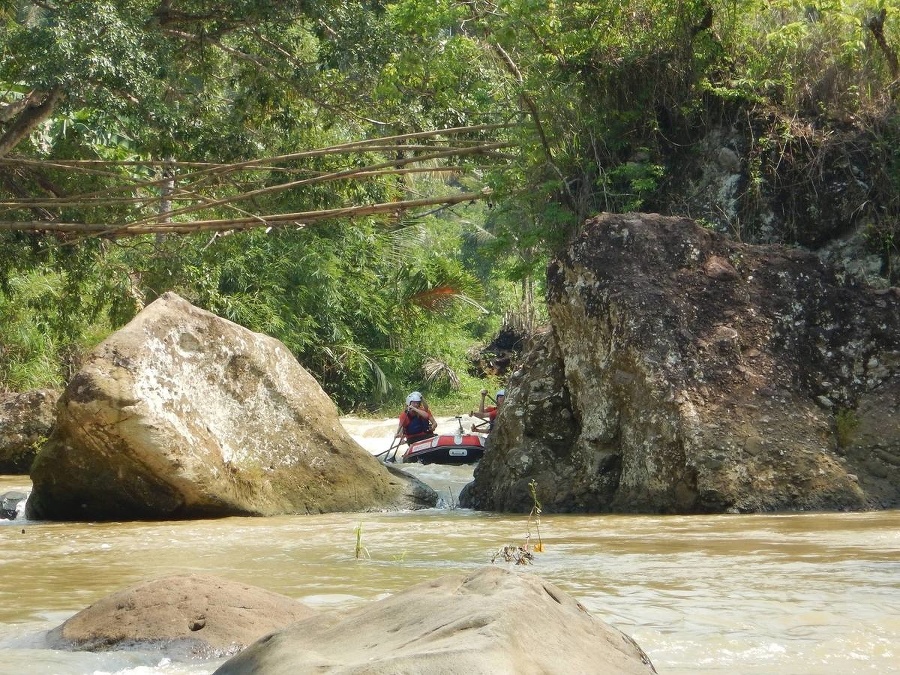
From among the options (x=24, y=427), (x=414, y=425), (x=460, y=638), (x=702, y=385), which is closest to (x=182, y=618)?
(x=460, y=638)

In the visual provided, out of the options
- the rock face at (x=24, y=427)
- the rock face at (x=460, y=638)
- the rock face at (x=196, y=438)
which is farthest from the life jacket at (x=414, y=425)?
the rock face at (x=460, y=638)

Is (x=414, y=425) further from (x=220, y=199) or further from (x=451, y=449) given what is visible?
(x=220, y=199)

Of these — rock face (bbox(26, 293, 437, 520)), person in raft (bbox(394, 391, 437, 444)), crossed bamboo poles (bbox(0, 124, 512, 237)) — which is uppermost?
crossed bamboo poles (bbox(0, 124, 512, 237))

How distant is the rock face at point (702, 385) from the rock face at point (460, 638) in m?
5.49

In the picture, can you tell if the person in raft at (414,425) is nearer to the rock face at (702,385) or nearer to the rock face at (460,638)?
the rock face at (702,385)

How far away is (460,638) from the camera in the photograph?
2574mm

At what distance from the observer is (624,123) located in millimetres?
11375

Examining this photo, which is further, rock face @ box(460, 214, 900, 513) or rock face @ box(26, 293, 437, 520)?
rock face @ box(26, 293, 437, 520)

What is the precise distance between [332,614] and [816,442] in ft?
20.1

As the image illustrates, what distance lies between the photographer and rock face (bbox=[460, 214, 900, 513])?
8359 mm

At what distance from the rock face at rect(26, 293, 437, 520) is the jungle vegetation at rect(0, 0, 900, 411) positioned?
133 centimetres

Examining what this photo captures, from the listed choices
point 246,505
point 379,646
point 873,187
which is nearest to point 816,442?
point 873,187

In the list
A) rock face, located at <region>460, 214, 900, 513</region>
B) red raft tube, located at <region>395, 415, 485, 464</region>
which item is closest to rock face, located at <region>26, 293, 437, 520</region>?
rock face, located at <region>460, 214, 900, 513</region>

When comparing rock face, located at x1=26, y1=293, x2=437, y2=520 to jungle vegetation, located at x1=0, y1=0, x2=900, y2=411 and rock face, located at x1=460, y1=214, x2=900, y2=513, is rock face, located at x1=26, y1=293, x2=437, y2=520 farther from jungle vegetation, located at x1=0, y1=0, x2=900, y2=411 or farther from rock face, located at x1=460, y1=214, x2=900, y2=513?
rock face, located at x1=460, y1=214, x2=900, y2=513
